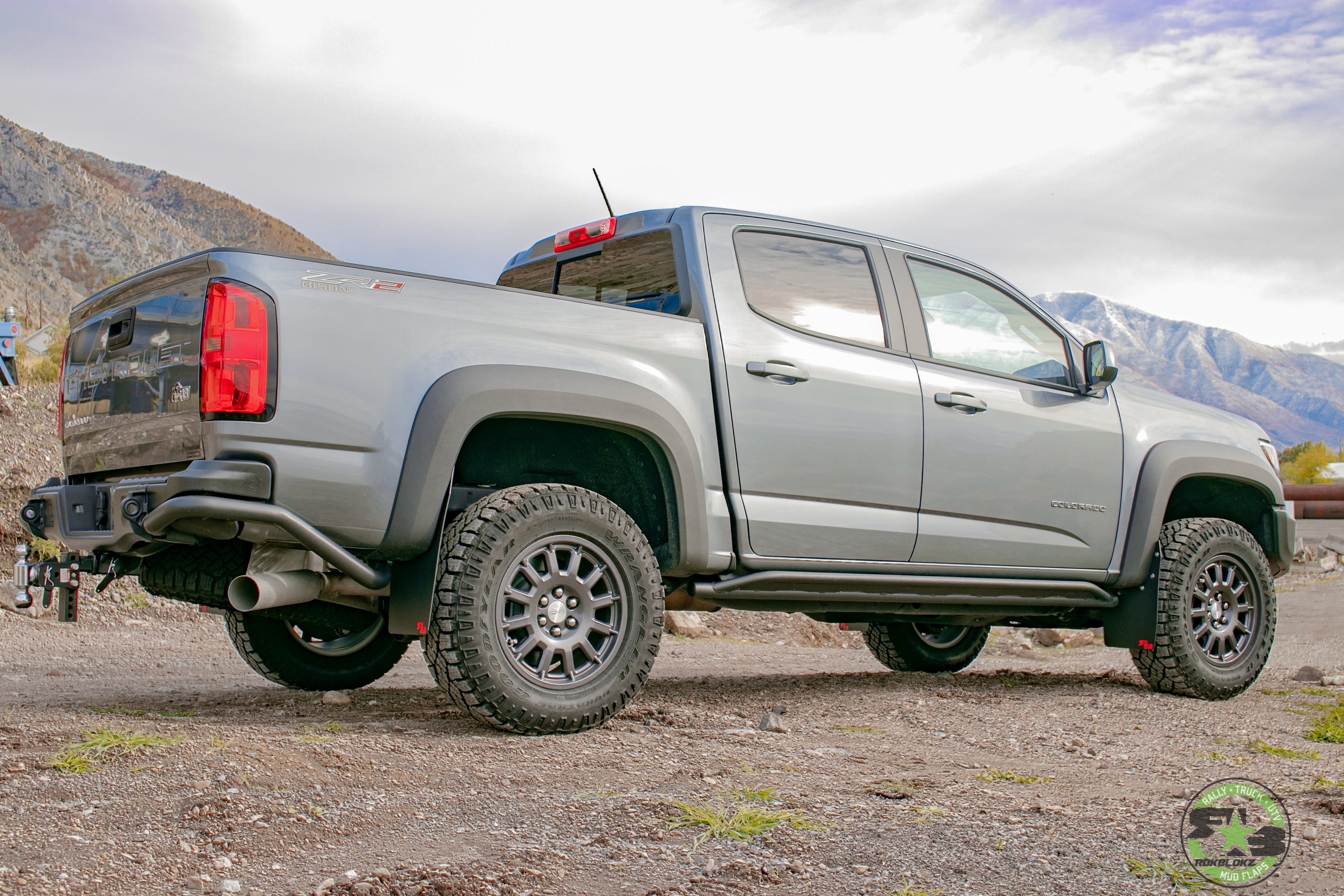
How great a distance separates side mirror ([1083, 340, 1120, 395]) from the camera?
16.7 feet

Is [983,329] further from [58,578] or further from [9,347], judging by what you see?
[9,347]

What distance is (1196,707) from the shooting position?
16.0ft

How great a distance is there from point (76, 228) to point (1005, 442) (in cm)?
7623

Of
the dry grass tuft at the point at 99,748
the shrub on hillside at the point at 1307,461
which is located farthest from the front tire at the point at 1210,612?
the shrub on hillside at the point at 1307,461

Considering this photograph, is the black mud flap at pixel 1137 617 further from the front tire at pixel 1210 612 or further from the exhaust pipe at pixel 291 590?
the exhaust pipe at pixel 291 590

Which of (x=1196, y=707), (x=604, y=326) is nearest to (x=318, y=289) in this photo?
(x=604, y=326)

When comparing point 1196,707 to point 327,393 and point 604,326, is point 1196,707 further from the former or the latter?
point 327,393

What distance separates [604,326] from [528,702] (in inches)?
52.2

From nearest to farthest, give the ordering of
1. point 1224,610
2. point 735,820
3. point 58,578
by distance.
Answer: point 735,820, point 58,578, point 1224,610

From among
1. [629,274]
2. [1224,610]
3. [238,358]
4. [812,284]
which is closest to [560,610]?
[238,358]

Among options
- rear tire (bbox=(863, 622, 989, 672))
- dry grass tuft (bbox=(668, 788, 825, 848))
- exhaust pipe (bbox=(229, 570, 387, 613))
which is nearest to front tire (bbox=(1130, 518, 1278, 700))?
rear tire (bbox=(863, 622, 989, 672))

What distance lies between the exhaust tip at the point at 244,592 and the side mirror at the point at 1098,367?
3909 millimetres

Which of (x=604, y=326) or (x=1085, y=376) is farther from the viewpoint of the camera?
(x=1085, y=376)

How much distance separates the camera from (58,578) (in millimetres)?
3664
